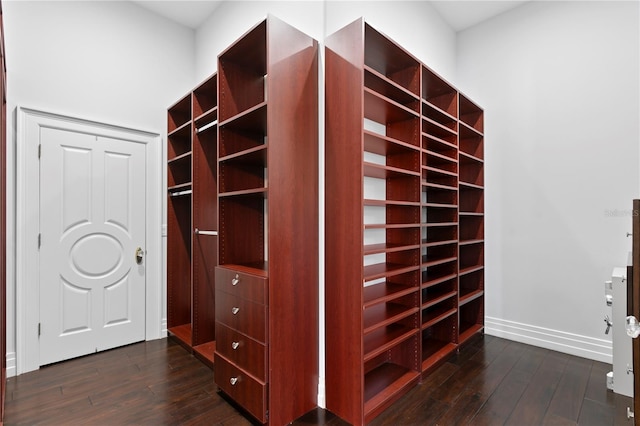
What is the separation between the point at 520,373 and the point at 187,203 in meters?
3.48

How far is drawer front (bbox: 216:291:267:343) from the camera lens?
183 centimetres

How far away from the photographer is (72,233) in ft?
9.26

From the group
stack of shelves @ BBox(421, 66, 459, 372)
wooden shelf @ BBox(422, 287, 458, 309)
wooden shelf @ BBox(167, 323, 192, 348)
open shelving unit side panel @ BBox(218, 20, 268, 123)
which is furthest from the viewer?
wooden shelf @ BBox(167, 323, 192, 348)

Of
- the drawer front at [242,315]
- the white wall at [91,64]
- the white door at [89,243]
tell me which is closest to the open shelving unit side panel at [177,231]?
the white wall at [91,64]

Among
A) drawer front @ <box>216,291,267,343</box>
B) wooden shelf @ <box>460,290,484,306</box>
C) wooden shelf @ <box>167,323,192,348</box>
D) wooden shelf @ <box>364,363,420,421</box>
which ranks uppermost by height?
drawer front @ <box>216,291,267,343</box>

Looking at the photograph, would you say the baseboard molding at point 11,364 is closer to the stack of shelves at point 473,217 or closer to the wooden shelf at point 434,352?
the wooden shelf at point 434,352

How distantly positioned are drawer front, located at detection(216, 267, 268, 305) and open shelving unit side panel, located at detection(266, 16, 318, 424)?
0.06 m

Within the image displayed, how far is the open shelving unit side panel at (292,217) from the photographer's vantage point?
5.99ft

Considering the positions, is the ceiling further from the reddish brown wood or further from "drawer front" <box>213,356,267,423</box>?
"drawer front" <box>213,356,267,423</box>

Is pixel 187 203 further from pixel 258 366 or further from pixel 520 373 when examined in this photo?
pixel 520 373

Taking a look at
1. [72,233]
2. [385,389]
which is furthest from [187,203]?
[385,389]

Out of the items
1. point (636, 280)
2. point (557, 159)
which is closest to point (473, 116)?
point (557, 159)

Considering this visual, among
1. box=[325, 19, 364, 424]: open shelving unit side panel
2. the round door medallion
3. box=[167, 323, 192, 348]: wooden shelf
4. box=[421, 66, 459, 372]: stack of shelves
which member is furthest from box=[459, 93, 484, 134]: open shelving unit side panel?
the round door medallion

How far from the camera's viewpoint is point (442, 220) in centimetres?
311
